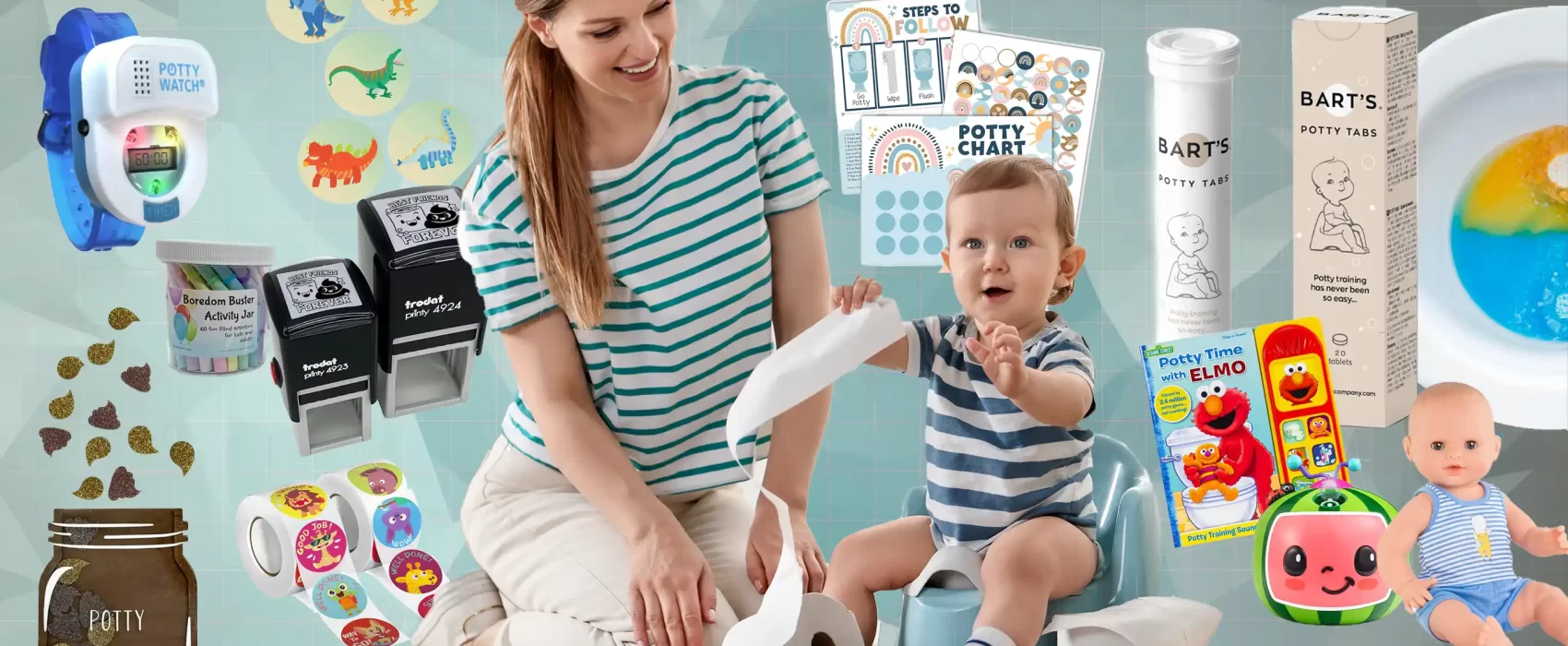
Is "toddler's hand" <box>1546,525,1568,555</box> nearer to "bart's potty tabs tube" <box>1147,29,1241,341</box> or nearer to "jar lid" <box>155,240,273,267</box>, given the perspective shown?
"bart's potty tabs tube" <box>1147,29,1241,341</box>

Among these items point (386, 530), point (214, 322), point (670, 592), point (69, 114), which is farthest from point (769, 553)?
point (69, 114)

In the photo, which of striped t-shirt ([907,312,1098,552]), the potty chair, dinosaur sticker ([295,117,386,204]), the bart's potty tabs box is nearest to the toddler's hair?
striped t-shirt ([907,312,1098,552])

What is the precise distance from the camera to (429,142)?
209 centimetres

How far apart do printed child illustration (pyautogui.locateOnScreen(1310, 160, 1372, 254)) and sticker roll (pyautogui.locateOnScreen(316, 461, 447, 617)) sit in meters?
1.21

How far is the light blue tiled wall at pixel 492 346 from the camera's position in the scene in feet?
6.65

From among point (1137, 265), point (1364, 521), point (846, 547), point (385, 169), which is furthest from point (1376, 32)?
point (385, 169)

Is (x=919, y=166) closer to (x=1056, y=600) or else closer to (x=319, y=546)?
(x=1056, y=600)

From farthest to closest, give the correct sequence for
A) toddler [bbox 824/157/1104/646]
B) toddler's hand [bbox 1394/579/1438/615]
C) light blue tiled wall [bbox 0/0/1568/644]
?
light blue tiled wall [bbox 0/0/1568/644]
toddler's hand [bbox 1394/579/1438/615]
toddler [bbox 824/157/1104/646]

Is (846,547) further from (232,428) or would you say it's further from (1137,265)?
(232,428)

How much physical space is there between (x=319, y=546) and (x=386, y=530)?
8cm

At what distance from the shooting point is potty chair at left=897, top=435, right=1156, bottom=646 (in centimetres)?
159

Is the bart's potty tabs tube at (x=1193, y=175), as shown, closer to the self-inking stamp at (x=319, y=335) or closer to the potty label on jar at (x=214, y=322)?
the self-inking stamp at (x=319, y=335)

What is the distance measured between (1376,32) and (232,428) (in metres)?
1.59

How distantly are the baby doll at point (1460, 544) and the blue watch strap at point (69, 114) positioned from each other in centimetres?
170
